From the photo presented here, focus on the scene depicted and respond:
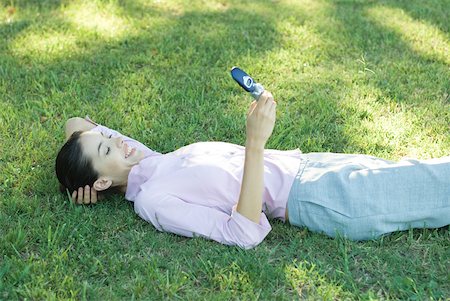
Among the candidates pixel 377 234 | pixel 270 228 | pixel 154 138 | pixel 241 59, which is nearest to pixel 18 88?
pixel 154 138

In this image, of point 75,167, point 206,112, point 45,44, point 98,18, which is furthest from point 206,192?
point 98,18

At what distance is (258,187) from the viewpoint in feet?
8.95

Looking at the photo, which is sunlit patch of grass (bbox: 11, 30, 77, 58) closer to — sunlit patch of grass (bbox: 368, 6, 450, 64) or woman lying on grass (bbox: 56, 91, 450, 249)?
woman lying on grass (bbox: 56, 91, 450, 249)

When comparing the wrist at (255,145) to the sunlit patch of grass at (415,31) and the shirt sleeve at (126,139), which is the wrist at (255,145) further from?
the sunlit patch of grass at (415,31)

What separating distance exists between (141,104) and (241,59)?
86cm

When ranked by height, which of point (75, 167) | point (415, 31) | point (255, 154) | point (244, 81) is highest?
point (244, 81)

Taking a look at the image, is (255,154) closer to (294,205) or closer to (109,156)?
(294,205)

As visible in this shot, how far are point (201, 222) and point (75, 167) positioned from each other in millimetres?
667

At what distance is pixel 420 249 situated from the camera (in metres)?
2.79

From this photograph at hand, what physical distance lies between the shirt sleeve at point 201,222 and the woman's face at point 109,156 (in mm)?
230

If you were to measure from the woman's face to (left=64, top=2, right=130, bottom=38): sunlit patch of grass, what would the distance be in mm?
1892

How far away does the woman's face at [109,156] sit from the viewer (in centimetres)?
309

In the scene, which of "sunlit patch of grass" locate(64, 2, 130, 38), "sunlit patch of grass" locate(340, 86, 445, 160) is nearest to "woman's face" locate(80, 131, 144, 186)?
"sunlit patch of grass" locate(340, 86, 445, 160)

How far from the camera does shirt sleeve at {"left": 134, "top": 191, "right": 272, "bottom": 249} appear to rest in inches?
109
